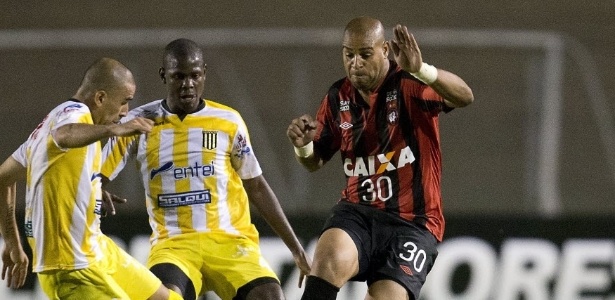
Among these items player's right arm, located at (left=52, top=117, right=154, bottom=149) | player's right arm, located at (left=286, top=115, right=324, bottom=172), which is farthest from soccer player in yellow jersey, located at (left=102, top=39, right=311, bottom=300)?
player's right arm, located at (left=52, top=117, right=154, bottom=149)

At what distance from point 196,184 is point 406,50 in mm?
1442

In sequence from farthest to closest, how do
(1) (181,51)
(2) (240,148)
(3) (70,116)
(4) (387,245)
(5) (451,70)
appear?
(5) (451,70) < (2) (240,148) < (1) (181,51) < (4) (387,245) < (3) (70,116)

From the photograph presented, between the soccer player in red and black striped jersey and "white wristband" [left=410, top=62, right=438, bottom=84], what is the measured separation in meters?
0.23

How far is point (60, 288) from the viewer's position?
5.30 meters

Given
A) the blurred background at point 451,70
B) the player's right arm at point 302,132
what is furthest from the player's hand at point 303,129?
the blurred background at point 451,70

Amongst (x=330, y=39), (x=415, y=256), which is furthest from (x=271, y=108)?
(x=415, y=256)

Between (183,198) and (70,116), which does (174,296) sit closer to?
(183,198)

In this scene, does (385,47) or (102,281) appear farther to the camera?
(385,47)

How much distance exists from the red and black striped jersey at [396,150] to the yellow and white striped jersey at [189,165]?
66 centimetres

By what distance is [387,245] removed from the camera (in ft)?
19.1

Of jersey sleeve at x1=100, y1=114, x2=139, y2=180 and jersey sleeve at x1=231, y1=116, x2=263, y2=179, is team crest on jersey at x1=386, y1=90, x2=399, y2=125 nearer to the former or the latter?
jersey sleeve at x1=231, y1=116, x2=263, y2=179

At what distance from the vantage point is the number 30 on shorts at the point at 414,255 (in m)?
5.75

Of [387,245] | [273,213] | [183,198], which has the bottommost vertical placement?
[387,245]

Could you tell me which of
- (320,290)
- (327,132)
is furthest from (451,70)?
(320,290)
